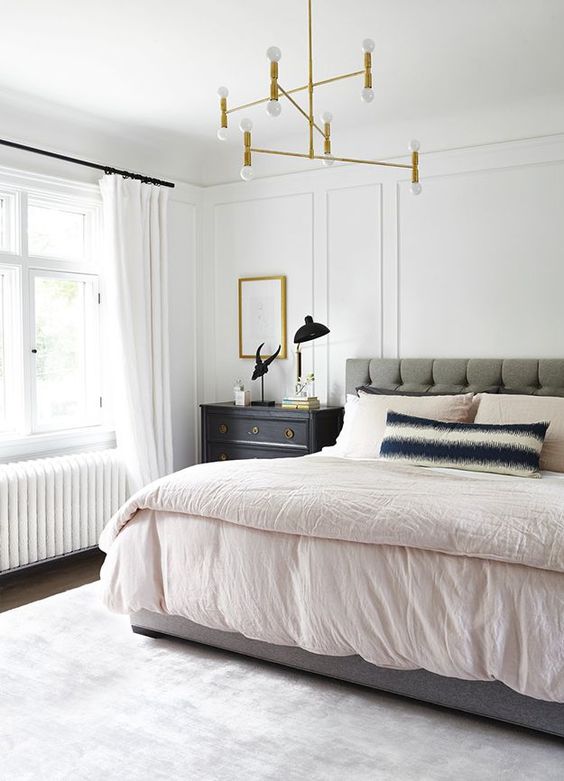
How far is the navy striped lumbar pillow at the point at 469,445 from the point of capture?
11.8 feet

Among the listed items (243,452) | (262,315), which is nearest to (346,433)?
(243,452)

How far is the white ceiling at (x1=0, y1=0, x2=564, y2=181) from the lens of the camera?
3.37 metres

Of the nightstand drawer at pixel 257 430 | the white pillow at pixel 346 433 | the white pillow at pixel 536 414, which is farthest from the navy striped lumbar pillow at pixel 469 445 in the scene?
the nightstand drawer at pixel 257 430

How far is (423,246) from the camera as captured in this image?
4.98 m

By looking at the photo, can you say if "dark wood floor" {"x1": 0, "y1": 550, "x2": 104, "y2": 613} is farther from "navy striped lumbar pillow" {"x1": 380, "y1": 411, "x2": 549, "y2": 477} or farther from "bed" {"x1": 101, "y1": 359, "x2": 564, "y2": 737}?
"navy striped lumbar pillow" {"x1": 380, "y1": 411, "x2": 549, "y2": 477}

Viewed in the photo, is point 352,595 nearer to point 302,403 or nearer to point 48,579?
point 48,579

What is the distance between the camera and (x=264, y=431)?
5.24 metres

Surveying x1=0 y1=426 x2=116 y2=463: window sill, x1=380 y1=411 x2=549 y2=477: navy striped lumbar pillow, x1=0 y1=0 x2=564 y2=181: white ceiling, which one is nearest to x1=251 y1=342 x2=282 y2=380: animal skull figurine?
x1=0 y1=426 x2=116 y2=463: window sill

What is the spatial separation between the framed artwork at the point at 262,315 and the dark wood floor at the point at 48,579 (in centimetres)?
186

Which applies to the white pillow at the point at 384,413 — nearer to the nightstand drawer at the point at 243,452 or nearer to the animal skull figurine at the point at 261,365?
the nightstand drawer at the point at 243,452

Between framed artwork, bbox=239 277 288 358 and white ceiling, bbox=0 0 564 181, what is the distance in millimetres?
1196

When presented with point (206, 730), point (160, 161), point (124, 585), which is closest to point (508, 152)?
point (160, 161)

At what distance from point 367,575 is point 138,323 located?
9.65ft

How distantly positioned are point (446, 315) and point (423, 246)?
1.55ft
